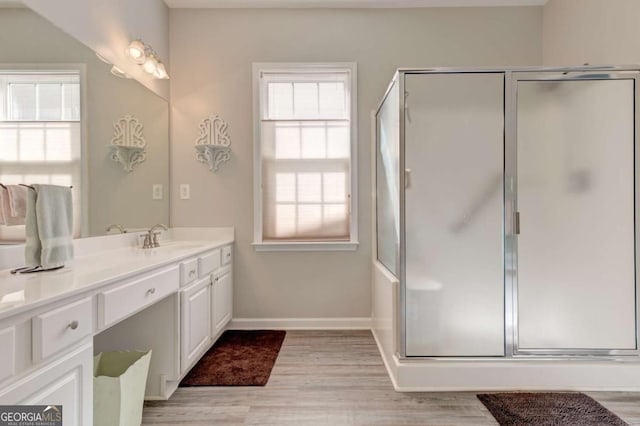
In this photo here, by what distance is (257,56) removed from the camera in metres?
2.90

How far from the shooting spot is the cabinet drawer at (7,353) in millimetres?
843

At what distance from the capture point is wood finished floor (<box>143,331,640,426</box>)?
1.64 m

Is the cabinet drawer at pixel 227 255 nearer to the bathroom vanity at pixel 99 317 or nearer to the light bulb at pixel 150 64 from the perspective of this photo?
the bathroom vanity at pixel 99 317

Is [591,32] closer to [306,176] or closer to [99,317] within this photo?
[306,176]

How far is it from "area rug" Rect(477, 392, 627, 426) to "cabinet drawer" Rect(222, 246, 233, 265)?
6.38 ft

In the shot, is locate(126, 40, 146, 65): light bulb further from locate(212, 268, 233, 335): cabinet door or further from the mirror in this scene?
locate(212, 268, 233, 335): cabinet door

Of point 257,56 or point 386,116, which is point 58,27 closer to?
point 257,56

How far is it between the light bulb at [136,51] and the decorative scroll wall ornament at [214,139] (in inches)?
25.4

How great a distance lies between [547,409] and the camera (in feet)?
5.55

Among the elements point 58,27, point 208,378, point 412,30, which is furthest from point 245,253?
point 412,30

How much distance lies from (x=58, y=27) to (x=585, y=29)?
11.4ft

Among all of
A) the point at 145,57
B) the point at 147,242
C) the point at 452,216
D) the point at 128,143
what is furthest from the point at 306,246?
the point at 145,57

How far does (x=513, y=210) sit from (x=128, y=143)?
2.52 metres

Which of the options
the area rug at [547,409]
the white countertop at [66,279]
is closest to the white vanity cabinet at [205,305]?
the white countertop at [66,279]
